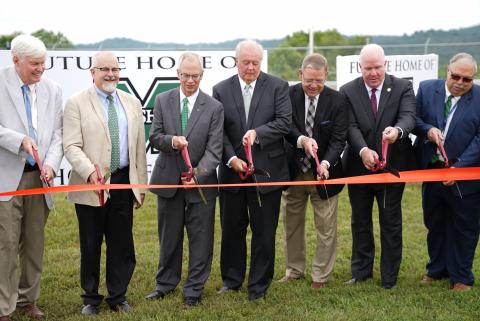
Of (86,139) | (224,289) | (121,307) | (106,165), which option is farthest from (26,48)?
(224,289)

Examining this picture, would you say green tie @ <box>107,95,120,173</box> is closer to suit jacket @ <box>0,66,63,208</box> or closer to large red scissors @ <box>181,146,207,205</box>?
suit jacket @ <box>0,66,63,208</box>

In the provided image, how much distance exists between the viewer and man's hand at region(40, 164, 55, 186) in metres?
5.86

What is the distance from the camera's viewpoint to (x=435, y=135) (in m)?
6.59

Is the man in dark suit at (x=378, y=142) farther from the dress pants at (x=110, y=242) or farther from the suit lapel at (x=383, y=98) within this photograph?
the dress pants at (x=110, y=242)

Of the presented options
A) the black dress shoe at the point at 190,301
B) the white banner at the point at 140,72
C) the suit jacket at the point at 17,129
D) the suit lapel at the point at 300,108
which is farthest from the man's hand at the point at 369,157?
the white banner at the point at 140,72

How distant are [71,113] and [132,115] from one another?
1.61ft

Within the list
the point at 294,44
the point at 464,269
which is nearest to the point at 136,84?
the point at 464,269

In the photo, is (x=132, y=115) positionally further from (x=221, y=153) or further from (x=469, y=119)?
(x=469, y=119)

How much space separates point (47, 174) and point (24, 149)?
26 centimetres

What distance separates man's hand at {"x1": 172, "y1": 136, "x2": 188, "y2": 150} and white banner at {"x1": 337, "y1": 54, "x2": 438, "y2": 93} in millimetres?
5301

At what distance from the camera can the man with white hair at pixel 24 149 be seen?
19.1 feet

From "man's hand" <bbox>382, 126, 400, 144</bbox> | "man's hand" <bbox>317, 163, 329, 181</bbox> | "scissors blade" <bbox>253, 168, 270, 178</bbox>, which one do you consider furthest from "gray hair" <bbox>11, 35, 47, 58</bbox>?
"man's hand" <bbox>382, 126, 400, 144</bbox>

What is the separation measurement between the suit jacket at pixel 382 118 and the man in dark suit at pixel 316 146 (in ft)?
0.34

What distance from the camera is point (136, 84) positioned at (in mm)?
9969
